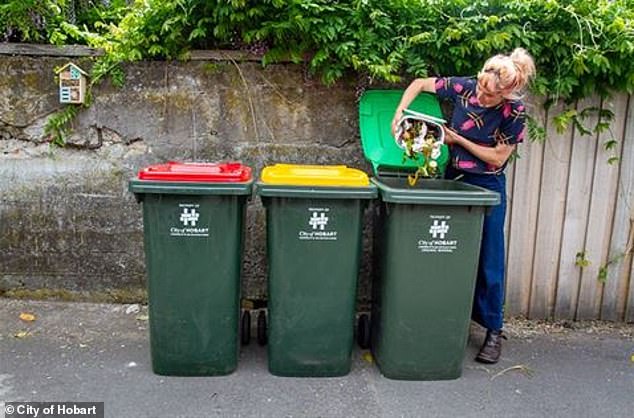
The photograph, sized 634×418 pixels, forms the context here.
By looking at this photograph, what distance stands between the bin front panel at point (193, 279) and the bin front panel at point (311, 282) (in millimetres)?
219

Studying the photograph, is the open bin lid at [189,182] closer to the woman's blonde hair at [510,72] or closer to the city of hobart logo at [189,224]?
the city of hobart logo at [189,224]

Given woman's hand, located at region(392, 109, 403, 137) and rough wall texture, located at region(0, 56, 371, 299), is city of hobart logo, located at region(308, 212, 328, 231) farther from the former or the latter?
rough wall texture, located at region(0, 56, 371, 299)

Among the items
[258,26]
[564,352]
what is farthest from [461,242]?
[258,26]

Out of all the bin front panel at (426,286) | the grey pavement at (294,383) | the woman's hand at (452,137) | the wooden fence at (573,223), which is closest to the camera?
the grey pavement at (294,383)

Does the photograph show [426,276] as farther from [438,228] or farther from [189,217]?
[189,217]

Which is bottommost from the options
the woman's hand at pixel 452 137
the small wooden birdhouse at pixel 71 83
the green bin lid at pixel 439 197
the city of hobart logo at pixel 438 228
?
the city of hobart logo at pixel 438 228

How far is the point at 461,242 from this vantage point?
9.50ft

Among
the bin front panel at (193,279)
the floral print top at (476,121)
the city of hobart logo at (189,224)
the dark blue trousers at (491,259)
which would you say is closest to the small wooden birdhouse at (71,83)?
the bin front panel at (193,279)

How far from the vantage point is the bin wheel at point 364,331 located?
3.41m

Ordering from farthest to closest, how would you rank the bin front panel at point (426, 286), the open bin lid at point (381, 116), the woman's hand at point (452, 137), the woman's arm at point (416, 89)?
the open bin lid at point (381, 116), the woman's arm at point (416, 89), the woman's hand at point (452, 137), the bin front panel at point (426, 286)

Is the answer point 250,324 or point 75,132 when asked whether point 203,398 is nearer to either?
point 250,324

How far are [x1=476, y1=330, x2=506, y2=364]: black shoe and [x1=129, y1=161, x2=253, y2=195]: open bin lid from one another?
1742 mm

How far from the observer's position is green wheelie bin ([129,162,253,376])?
283 centimetres

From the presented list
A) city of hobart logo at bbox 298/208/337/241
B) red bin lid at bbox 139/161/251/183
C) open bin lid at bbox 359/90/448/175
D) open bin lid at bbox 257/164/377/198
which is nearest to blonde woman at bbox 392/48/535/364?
open bin lid at bbox 359/90/448/175
